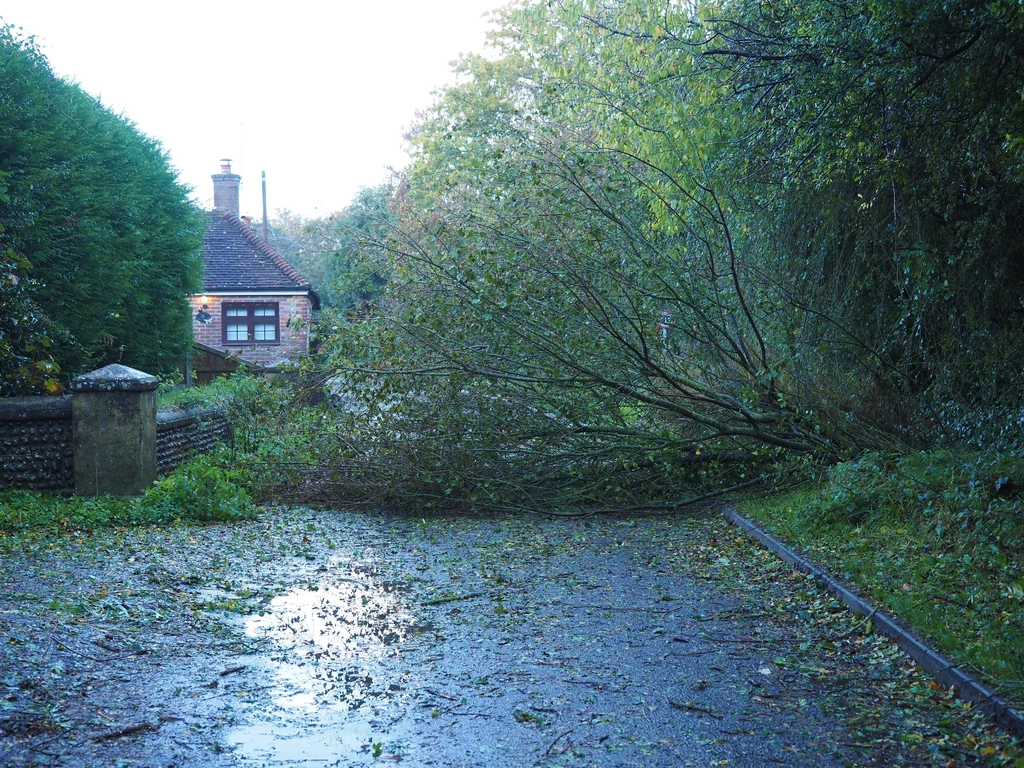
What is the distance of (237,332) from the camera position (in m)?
33.6

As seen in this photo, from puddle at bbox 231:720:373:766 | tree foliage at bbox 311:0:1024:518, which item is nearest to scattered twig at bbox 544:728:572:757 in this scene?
puddle at bbox 231:720:373:766

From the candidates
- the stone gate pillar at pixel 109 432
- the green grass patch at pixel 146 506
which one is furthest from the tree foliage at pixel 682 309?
the stone gate pillar at pixel 109 432

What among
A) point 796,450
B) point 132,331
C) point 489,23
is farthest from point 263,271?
point 796,450

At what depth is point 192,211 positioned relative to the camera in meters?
→ 19.6

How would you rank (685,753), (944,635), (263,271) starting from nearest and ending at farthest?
(685,753) → (944,635) → (263,271)

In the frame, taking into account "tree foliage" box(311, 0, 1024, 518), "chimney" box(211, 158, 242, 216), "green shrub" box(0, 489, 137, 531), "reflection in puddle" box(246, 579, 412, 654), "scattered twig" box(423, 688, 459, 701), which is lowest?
"scattered twig" box(423, 688, 459, 701)

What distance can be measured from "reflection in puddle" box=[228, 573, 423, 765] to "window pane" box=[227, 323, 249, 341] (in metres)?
26.9

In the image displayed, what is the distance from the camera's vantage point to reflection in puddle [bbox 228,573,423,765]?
13.9 ft

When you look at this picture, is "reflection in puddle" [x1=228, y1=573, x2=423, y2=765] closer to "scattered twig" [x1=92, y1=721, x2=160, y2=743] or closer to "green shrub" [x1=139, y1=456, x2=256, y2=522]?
"scattered twig" [x1=92, y1=721, x2=160, y2=743]

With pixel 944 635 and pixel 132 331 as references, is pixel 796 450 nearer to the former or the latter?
pixel 944 635

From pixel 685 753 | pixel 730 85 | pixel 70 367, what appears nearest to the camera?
pixel 685 753

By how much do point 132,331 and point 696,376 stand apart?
941cm

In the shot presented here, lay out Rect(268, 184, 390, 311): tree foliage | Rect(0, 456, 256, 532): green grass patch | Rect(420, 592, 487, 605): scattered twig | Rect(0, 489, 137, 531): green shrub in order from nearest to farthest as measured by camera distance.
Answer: Rect(420, 592, 487, 605): scattered twig
Rect(0, 489, 137, 531): green shrub
Rect(0, 456, 256, 532): green grass patch
Rect(268, 184, 390, 311): tree foliage

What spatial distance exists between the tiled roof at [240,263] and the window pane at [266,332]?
4.33 ft
